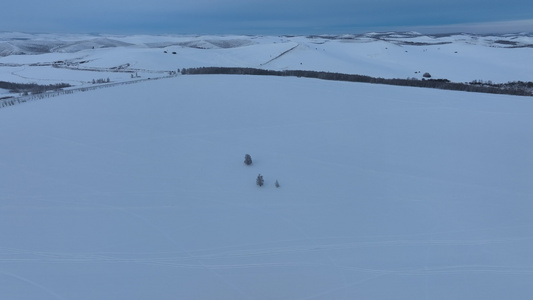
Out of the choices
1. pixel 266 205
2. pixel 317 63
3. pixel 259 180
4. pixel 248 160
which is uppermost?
pixel 317 63

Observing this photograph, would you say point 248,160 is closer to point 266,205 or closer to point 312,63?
point 266,205

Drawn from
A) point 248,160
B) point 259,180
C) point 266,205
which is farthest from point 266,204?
point 248,160

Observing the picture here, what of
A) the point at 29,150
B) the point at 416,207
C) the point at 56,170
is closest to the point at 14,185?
the point at 56,170

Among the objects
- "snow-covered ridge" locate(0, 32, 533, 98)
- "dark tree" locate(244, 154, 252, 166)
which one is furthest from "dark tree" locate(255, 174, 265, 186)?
"snow-covered ridge" locate(0, 32, 533, 98)

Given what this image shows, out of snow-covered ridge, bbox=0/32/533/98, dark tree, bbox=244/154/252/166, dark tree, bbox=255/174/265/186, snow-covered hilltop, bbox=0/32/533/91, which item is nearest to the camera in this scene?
dark tree, bbox=255/174/265/186

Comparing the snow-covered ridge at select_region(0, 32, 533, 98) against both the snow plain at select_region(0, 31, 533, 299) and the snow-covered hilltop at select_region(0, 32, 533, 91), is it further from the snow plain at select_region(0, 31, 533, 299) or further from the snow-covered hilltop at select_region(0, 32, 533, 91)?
the snow plain at select_region(0, 31, 533, 299)

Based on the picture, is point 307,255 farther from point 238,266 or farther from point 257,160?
point 257,160
